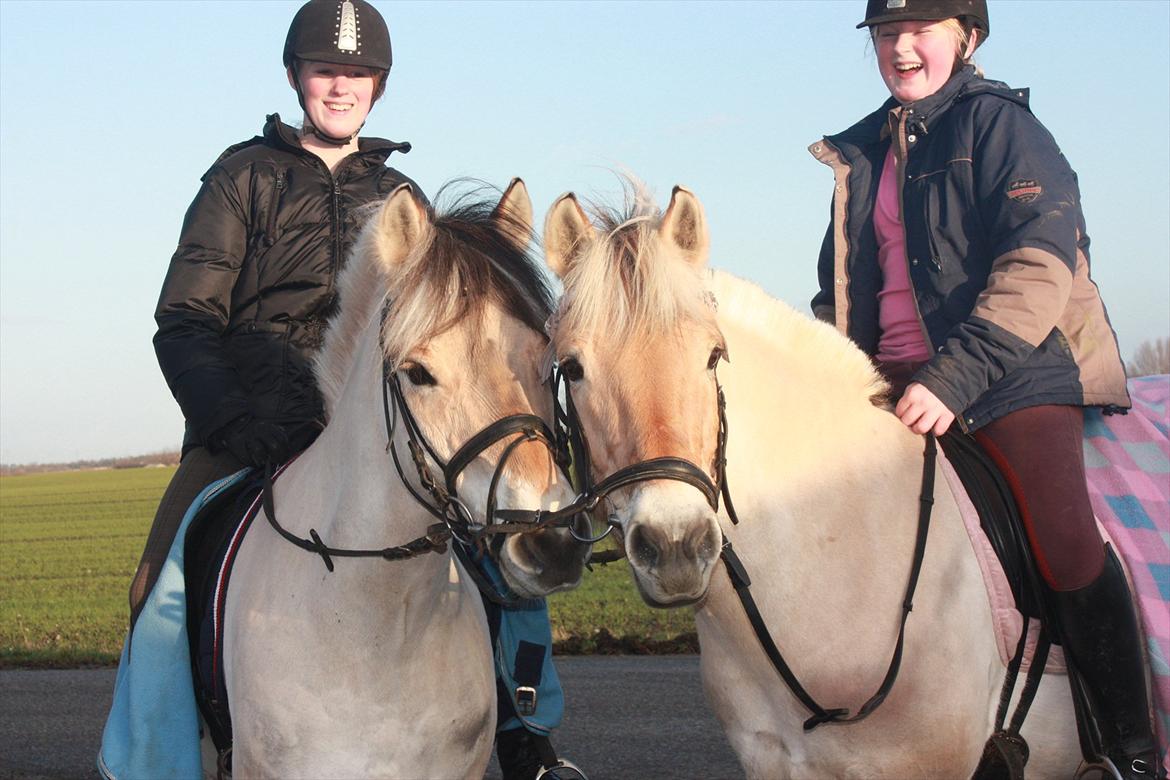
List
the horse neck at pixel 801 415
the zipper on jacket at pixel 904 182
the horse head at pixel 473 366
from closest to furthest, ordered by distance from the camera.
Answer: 1. the horse head at pixel 473 366
2. the horse neck at pixel 801 415
3. the zipper on jacket at pixel 904 182

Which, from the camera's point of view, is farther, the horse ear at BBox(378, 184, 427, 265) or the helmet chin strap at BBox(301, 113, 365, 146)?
the helmet chin strap at BBox(301, 113, 365, 146)

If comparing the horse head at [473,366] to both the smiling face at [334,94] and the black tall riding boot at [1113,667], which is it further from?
the black tall riding boot at [1113,667]

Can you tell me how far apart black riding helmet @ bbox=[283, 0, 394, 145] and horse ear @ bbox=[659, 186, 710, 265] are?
1894mm

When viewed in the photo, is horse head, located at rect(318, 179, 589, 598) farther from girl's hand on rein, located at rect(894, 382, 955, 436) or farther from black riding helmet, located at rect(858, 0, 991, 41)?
black riding helmet, located at rect(858, 0, 991, 41)

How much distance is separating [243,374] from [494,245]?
5.11 ft

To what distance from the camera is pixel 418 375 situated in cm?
324

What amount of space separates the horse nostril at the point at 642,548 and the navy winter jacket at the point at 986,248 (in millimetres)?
1267

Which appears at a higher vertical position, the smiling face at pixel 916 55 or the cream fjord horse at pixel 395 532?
the smiling face at pixel 916 55

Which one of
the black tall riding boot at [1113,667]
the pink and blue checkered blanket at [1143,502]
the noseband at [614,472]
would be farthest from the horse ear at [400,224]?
the pink and blue checkered blanket at [1143,502]

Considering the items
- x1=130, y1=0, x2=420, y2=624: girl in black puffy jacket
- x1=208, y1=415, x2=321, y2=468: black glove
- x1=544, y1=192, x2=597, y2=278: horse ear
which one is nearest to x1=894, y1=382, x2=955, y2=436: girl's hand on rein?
x1=544, y1=192, x2=597, y2=278: horse ear

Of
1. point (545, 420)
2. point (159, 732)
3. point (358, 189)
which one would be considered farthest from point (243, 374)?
point (545, 420)

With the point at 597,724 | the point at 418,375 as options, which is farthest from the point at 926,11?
the point at 597,724

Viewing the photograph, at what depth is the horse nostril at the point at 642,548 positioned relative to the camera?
2.80m

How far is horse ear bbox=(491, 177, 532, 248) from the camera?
366cm
